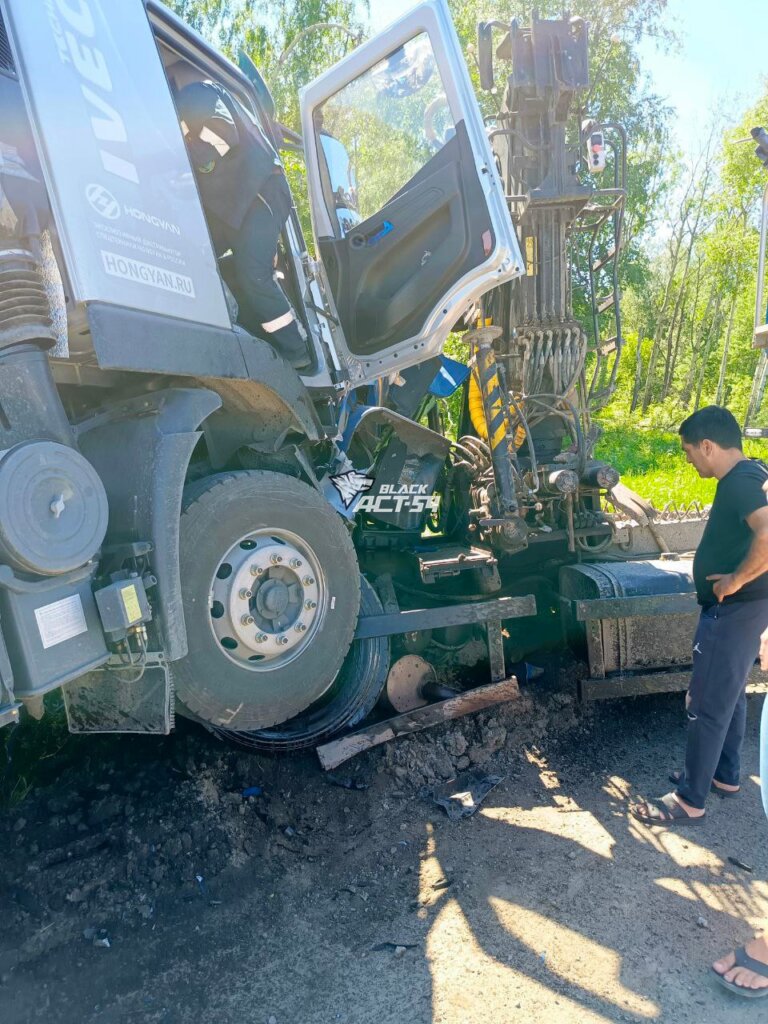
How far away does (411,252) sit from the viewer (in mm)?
3850

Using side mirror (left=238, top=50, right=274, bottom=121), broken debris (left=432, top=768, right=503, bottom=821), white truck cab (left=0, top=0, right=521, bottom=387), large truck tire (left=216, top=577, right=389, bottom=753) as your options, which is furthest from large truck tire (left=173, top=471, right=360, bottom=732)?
side mirror (left=238, top=50, right=274, bottom=121)

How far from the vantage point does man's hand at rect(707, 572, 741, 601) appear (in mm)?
3105

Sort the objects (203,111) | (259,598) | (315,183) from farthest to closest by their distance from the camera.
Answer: (315,183) < (203,111) < (259,598)

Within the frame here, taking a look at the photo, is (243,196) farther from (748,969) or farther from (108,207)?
(748,969)

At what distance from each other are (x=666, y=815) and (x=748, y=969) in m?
0.97

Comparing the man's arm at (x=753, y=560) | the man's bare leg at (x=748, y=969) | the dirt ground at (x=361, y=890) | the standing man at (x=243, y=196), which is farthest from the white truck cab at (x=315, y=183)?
the man's bare leg at (x=748, y=969)

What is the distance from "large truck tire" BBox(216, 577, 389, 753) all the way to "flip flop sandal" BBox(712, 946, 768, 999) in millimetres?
1924

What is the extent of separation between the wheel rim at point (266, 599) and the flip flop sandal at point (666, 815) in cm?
179

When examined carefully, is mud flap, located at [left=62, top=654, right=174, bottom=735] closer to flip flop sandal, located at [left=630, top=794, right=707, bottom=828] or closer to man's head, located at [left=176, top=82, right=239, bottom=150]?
man's head, located at [left=176, top=82, right=239, bottom=150]

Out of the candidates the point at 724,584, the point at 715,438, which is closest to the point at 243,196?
the point at 715,438

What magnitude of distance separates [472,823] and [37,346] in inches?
107

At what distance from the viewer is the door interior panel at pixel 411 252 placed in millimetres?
3605

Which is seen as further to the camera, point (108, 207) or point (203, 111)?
point (203, 111)

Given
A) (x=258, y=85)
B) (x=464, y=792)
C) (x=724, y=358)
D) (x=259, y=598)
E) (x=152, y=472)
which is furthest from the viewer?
(x=724, y=358)
